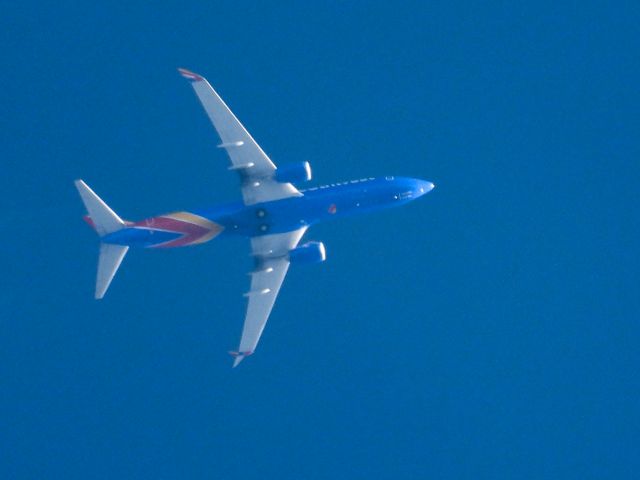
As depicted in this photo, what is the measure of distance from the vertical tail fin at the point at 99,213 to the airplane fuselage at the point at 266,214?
32 centimetres

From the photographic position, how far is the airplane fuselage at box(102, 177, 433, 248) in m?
28.6

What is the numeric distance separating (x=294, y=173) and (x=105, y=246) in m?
6.20

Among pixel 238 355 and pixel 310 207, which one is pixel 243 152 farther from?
pixel 238 355

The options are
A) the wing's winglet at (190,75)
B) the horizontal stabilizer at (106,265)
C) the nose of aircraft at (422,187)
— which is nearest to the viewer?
the wing's winglet at (190,75)

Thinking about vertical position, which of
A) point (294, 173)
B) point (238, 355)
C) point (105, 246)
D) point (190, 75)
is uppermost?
point (190, 75)

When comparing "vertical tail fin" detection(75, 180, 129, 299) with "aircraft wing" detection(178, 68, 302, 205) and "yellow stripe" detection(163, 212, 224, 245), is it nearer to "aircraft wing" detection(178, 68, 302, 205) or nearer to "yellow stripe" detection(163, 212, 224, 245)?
"yellow stripe" detection(163, 212, 224, 245)

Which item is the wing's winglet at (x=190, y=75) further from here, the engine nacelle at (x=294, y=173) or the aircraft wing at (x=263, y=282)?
the aircraft wing at (x=263, y=282)

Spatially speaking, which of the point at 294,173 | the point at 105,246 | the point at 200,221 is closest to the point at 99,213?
the point at 105,246

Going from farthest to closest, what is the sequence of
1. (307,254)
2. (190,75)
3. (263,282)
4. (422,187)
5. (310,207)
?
(263,282)
(422,187)
(307,254)
(310,207)
(190,75)

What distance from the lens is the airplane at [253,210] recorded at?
2814cm

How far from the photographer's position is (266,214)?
28.7 metres

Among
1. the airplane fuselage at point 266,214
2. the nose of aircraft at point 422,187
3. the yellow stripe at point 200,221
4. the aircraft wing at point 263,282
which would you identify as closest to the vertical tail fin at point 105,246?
the airplane fuselage at point 266,214

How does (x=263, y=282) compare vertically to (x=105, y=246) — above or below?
below

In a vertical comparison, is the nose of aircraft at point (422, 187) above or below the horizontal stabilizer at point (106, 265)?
above
